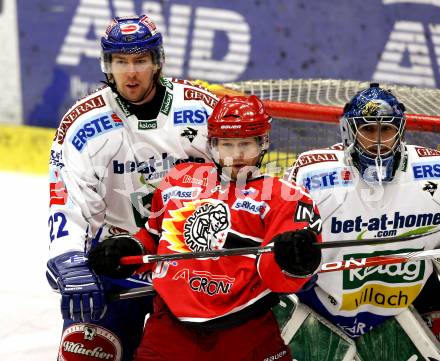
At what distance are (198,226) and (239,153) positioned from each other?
9.4 inches

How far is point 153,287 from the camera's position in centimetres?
305

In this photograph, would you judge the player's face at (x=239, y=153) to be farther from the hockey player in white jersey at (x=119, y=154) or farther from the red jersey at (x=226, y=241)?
the hockey player in white jersey at (x=119, y=154)

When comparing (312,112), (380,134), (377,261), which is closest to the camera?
(377,261)

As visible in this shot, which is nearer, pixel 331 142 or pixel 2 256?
pixel 331 142

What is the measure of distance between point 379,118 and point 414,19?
302cm

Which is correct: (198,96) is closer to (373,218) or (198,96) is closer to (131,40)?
(131,40)

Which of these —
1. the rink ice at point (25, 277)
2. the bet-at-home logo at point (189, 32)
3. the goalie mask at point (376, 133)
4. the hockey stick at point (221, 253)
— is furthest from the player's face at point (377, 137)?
the bet-at-home logo at point (189, 32)

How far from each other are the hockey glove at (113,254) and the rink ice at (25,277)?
1.56 meters

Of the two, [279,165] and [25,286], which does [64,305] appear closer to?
[279,165]

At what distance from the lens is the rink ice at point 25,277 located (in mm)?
4637

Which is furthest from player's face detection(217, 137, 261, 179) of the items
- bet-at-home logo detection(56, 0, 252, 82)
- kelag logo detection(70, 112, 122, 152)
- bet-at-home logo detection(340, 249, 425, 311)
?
bet-at-home logo detection(56, 0, 252, 82)

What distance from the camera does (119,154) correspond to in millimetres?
3473

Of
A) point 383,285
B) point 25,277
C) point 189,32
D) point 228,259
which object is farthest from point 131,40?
point 189,32

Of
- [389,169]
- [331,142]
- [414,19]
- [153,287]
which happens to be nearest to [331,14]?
[414,19]
